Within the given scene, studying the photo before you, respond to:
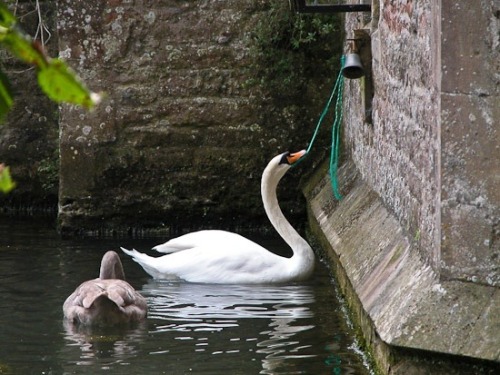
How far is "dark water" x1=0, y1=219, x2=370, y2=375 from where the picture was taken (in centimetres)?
505

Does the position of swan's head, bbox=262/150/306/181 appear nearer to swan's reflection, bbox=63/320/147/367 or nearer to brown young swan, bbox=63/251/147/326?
brown young swan, bbox=63/251/147/326

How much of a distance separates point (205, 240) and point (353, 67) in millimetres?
1734

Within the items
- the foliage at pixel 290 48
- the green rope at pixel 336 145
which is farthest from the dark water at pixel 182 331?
the foliage at pixel 290 48

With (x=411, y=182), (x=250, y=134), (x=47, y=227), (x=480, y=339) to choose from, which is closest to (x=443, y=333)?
(x=480, y=339)

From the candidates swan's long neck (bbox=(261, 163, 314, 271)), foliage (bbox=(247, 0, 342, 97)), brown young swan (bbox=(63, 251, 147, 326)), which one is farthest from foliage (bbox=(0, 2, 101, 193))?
foliage (bbox=(247, 0, 342, 97))

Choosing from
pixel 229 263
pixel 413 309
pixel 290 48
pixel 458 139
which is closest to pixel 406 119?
pixel 458 139

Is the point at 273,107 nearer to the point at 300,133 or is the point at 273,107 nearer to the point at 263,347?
the point at 300,133

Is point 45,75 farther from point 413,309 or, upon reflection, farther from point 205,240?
point 205,240

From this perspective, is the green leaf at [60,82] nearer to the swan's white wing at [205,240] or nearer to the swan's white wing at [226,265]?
the swan's white wing at [226,265]

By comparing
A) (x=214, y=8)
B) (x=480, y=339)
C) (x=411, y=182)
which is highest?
(x=214, y=8)

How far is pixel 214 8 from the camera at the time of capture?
9.09 m

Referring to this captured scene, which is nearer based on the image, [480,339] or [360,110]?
[480,339]

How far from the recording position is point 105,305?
5781 mm

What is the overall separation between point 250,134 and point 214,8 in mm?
1161
